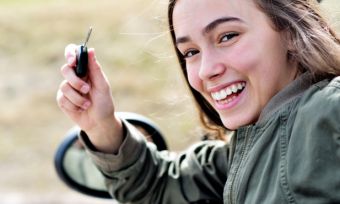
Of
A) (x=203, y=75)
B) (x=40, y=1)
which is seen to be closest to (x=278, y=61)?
(x=203, y=75)

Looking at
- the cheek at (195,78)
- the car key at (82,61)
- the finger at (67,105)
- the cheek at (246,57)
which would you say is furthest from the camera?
the finger at (67,105)

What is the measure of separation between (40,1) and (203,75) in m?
14.7

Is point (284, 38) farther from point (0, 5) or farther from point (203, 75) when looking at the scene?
point (0, 5)

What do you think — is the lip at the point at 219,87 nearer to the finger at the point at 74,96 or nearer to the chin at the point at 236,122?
the chin at the point at 236,122

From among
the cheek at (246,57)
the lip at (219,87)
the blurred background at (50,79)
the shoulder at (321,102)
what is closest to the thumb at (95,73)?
the lip at (219,87)

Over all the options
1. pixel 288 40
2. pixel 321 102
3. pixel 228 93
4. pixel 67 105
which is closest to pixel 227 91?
pixel 228 93

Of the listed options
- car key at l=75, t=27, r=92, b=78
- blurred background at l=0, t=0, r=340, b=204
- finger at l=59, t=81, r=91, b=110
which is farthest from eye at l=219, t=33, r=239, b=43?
blurred background at l=0, t=0, r=340, b=204

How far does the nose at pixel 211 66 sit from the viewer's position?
2.14 meters

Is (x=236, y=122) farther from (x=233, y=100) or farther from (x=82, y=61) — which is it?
(x=82, y=61)

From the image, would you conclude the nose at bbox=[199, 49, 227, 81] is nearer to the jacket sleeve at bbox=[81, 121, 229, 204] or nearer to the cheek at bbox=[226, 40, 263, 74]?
the cheek at bbox=[226, 40, 263, 74]

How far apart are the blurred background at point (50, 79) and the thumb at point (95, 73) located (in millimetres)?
2603

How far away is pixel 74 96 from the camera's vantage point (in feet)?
8.66

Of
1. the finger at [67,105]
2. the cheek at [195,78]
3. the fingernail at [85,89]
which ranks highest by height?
the fingernail at [85,89]

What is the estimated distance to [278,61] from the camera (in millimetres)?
2125
